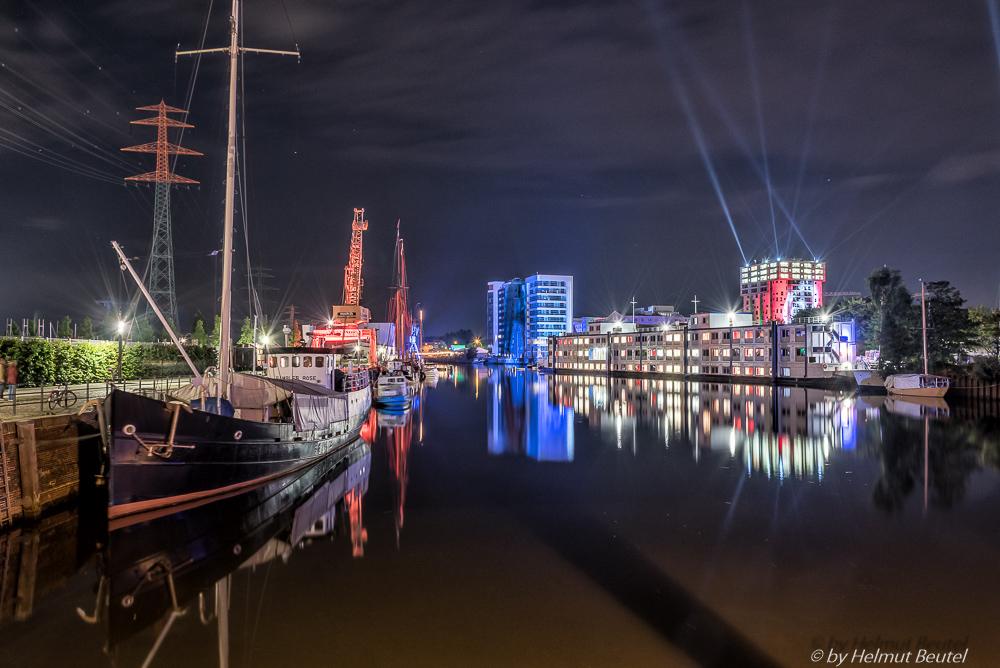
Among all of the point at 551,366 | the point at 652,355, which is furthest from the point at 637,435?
the point at 551,366

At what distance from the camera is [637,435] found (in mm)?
34156

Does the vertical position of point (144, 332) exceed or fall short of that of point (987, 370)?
it exceeds it

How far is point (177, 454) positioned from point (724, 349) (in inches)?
3734

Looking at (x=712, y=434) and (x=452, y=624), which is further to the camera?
(x=712, y=434)

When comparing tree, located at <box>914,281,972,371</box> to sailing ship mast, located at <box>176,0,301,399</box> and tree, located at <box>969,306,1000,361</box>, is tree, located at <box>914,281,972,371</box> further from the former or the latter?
sailing ship mast, located at <box>176,0,301,399</box>

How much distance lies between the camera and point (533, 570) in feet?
41.7

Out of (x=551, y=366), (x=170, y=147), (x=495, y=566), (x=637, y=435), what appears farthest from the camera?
(x=551, y=366)

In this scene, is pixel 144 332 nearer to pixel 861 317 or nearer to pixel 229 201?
pixel 229 201

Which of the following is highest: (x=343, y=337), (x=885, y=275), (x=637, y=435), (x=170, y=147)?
(x=170, y=147)

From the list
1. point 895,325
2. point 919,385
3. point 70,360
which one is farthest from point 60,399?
point 895,325

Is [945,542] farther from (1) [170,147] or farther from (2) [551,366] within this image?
(2) [551,366]

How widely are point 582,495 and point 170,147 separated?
4980cm

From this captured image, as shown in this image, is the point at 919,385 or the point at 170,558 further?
the point at 919,385

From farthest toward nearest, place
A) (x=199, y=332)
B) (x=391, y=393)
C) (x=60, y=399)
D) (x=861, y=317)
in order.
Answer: (x=199, y=332)
(x=861, y=317)
(x=391, y=393)
(x=60, y=399)
